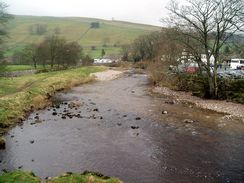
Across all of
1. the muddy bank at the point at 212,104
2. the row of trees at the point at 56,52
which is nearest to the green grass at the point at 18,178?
the muddy bank at the point at 212,104

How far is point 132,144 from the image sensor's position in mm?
24234

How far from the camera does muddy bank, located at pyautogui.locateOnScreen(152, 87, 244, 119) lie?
114 feet

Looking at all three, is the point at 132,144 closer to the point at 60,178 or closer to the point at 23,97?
the point at 60,178

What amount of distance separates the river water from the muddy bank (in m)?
1.91

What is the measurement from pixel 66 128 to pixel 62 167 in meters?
9.34

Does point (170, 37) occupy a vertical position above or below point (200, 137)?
above

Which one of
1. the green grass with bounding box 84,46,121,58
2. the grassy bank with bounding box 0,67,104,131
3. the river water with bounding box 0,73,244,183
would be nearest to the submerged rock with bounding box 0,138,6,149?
the river water with bounding box 0,73,244,183

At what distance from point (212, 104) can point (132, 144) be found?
61.2 ft

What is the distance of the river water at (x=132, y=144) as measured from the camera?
63.6ft

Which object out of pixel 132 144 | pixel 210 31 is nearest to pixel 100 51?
pixel 210 31

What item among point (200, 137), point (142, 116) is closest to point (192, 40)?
point (142, 116)

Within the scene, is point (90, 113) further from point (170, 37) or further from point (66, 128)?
point (170, 37)

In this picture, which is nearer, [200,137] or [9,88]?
[200,137]

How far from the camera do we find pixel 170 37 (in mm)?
45812
